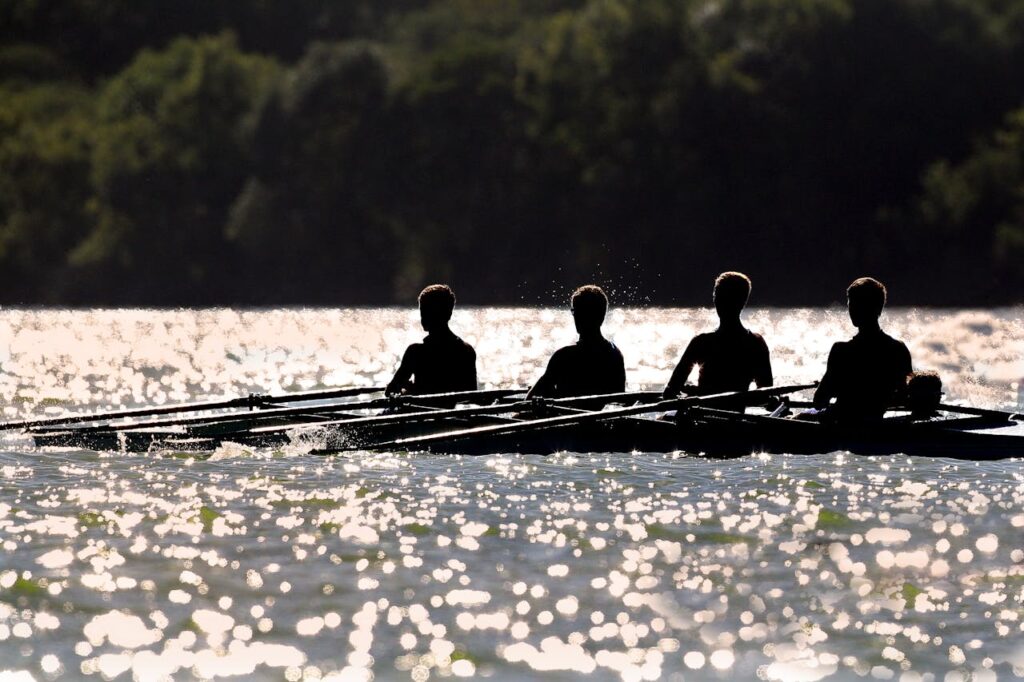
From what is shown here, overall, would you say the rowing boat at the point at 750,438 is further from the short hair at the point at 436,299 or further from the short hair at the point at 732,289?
the short hair at the point at 436,299

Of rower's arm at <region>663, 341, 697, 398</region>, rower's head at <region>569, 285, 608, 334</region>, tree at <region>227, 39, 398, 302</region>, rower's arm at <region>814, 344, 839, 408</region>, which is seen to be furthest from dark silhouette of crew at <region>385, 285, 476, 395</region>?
tree at <region>227, 39, 398, 302</region>

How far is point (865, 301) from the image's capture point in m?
15.7

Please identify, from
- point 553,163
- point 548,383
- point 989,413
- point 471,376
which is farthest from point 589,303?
point 553,163

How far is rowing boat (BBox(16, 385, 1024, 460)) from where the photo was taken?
1595 cm

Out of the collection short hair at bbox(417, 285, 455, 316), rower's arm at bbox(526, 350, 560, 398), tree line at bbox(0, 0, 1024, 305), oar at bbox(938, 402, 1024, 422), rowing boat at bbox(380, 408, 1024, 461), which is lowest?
rowing boat at bbox(380, 408, 1024, 461)

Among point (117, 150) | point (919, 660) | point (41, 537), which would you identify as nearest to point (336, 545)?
point (41, 537)

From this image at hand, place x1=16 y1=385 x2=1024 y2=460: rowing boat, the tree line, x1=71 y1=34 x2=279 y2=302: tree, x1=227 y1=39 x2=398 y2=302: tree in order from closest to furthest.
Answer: x1=16 y1=385 x2=1024 y2=460: rowing boat < the tree line < x1=227 y1=39 x2=398 y2=302: tree < x1=71 y1=34 x2=279 y2=302: tree

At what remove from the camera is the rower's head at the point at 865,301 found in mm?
15703

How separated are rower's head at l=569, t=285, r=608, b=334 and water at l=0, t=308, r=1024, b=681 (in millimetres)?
1403

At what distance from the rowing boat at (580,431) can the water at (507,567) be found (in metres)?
0.23

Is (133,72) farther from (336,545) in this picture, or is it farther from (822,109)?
(336,545)

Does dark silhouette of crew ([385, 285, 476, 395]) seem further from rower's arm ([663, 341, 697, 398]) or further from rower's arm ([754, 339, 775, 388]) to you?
rower's arm ([754, 339, 775, 388])

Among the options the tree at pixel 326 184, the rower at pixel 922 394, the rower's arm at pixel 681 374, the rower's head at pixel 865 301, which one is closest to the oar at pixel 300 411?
the rower's arm at pixel 681 374

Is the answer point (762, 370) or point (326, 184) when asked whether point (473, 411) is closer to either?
point (762, 370)
